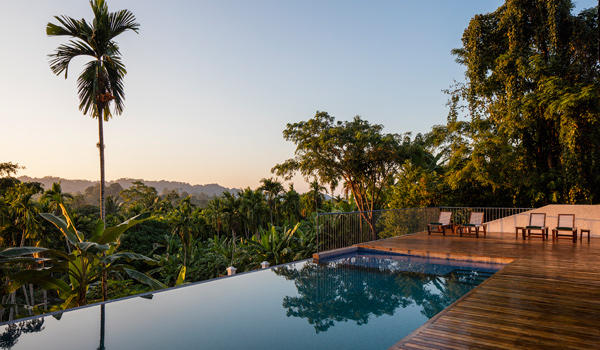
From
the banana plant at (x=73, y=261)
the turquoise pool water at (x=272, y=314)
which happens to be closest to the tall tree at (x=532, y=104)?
the turquoise pool water at (x=272, y=314)

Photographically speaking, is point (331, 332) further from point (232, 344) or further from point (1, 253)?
point (1, 253)

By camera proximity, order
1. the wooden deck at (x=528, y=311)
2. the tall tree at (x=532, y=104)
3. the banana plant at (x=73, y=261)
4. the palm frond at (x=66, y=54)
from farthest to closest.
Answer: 1. the tall tree at (x=532, y=104)
2. the palm frond at (x=66, y=54)
3. the banana plant at (x=73, y=261)
4. the wooden deck at (x=528, y=311)

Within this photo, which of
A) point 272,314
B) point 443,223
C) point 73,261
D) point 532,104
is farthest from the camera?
point 532,104

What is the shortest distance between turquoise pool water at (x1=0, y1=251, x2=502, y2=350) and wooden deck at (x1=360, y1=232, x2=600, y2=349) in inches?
30.7

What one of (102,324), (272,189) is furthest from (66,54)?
(272,189)

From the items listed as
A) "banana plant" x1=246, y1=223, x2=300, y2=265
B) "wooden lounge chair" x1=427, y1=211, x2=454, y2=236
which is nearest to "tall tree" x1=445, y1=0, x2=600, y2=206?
"wooden lounge chair" x1=427, y1=211, x2=454, y2=236

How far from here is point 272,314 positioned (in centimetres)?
543

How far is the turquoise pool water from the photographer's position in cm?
436

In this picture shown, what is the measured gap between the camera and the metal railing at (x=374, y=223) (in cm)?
1007

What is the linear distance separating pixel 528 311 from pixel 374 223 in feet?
26.7

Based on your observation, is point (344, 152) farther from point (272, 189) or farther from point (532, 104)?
point (272, 189)

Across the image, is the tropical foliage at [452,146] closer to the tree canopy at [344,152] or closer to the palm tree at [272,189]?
the tree canopy at [344,152]

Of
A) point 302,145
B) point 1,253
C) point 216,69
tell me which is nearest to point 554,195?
point 302,145

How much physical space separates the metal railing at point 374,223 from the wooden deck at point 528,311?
3.63 metres
